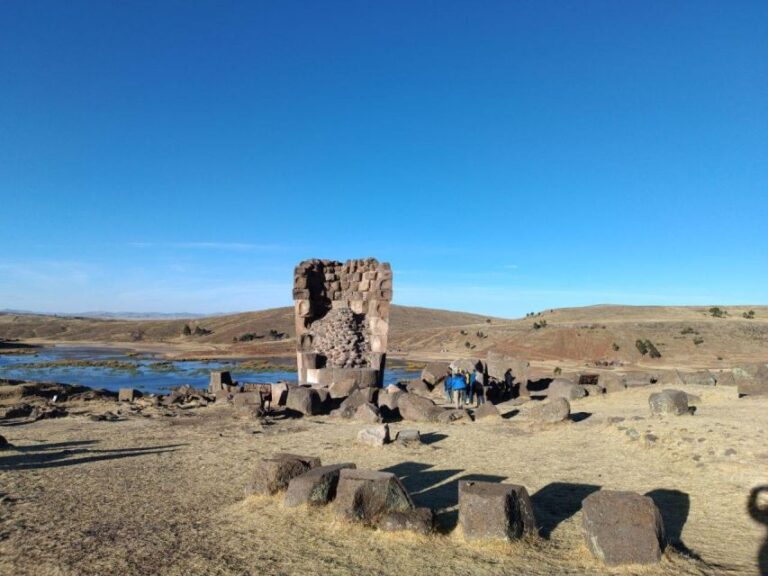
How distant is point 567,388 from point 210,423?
1153 cm

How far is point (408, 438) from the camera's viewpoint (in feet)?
39.2

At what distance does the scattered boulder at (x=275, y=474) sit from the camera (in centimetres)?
780

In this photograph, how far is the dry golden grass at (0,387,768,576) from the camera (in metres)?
5.67

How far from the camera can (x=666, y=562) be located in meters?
5.46

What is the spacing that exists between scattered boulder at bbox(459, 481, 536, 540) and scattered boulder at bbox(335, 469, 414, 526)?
2.71ft

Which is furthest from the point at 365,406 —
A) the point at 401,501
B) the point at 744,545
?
the point at 744,545

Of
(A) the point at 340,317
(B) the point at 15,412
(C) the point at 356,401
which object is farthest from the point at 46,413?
(A) the point at 340,317

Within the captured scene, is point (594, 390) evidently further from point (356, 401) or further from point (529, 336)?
point (529, 336)

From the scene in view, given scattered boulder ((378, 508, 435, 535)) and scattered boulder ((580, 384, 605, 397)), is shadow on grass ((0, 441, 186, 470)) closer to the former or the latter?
Result: scattered boulder ((378, 508, 435, 535))

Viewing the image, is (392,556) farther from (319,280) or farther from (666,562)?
(319,280)

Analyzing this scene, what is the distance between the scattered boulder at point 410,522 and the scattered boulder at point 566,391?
42.3 ft

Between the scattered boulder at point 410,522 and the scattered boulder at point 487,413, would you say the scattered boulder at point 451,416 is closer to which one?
the scattered boulder at point 487,413

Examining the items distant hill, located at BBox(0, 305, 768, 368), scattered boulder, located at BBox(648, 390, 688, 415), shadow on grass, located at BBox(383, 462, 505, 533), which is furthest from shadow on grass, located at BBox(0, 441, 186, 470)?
distant hill, located at BBox(0, 305, 768, 368)

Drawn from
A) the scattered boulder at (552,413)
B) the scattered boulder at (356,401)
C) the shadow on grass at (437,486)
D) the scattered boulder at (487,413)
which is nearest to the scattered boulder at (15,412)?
the scattered boulder at (356,401)
